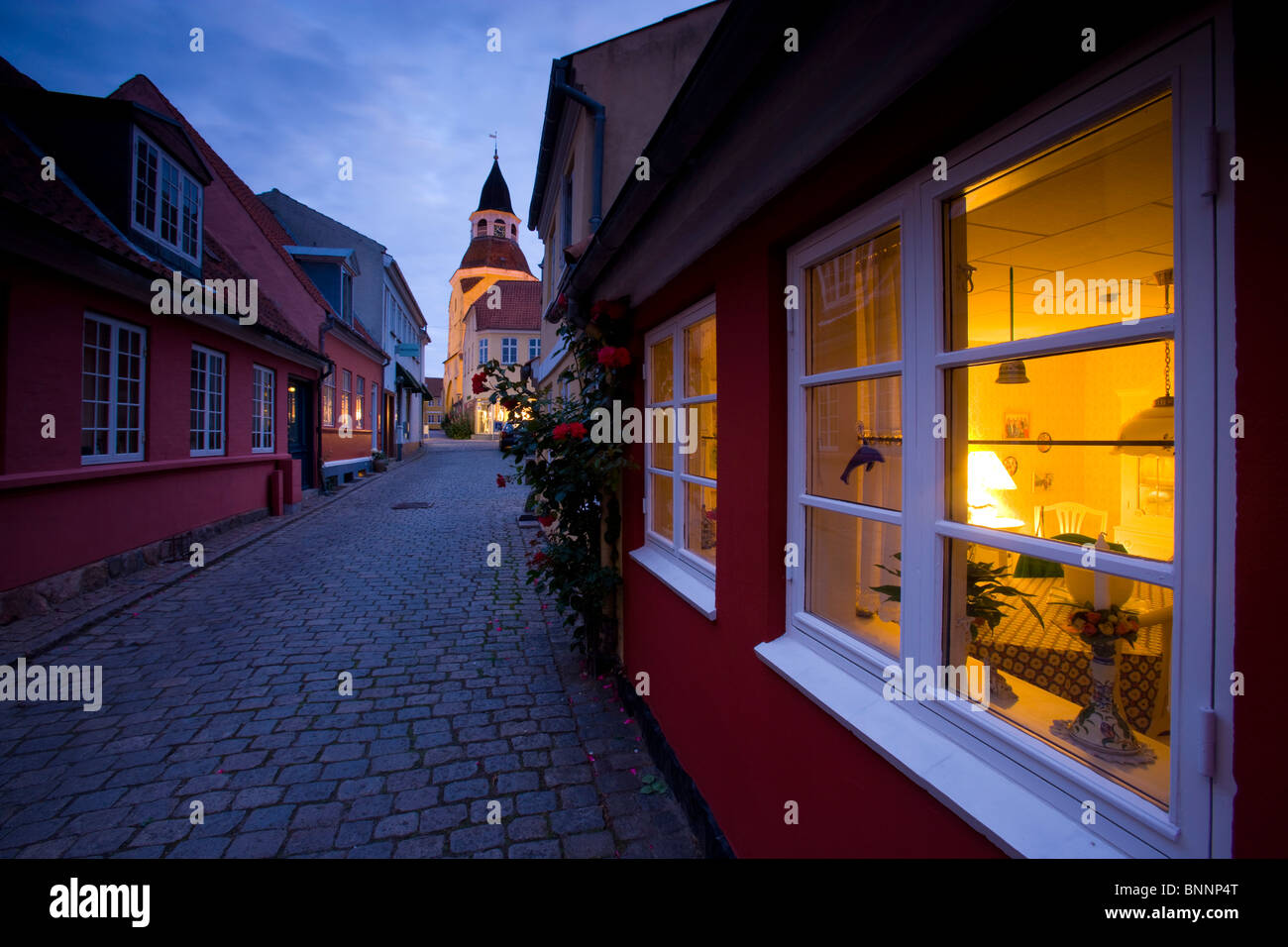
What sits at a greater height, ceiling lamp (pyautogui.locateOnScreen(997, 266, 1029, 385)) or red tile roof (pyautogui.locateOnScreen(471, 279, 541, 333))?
red tile roof (pyautogui.locateOnScreen(471, 279, 541, 333))

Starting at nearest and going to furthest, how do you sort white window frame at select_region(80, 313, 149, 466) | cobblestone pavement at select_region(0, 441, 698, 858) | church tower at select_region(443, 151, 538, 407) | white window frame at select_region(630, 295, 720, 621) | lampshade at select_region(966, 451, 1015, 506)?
lampshade at select_region(966, 451, 1015, 506) → cobblestone pavement at select_region(0, 441, 698, 858) → white window frame at select_region(630, 295, 720, 621) → white window frame at select_region(80, 313, 149, 466) → church tower at select_region(443, 151, 538, 407)

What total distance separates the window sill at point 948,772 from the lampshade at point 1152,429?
2.45 ft

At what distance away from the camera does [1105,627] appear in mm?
1448

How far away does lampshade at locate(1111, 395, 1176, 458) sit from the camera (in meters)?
1.15

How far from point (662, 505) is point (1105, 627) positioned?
2.70m

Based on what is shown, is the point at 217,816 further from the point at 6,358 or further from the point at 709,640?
the point at 6,358

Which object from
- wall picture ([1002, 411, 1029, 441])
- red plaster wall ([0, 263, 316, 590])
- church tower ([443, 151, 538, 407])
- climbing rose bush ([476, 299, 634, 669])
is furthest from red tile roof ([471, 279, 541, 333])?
wall picture ([1002, 411, 1029, 441])

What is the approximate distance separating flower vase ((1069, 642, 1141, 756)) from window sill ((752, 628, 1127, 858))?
0.53 ft

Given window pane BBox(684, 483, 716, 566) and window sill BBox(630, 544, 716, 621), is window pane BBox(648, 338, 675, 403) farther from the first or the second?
window sill BBox(630, 544, 716, 621)

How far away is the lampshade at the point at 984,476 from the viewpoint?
63.9 inches

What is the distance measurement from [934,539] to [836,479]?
586mm

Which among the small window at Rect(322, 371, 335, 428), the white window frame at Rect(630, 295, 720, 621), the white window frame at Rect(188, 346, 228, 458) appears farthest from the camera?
the small window at Rect(322, 371, 335, 428)
